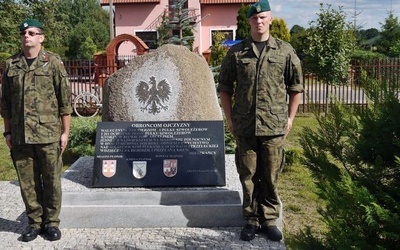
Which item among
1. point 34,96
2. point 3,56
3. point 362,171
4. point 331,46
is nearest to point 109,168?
point 34,96

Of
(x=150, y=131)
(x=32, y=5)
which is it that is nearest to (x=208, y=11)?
(x=32, y=5)

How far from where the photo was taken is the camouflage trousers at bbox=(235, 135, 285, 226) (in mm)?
3973

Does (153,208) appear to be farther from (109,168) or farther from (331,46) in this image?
(331,46)

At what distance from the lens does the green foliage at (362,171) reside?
186 cm

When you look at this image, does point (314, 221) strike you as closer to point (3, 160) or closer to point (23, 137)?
point (23, 137)

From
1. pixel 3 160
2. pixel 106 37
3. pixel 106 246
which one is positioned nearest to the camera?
pixel 106 246

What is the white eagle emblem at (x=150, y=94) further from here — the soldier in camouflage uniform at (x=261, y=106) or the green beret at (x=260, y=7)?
the green beret at (x=260, y=7)

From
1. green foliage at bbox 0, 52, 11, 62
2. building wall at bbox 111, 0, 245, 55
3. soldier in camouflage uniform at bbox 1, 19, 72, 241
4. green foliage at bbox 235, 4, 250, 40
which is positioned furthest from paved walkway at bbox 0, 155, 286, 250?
building wall at bbox 111, 0, 245, 55

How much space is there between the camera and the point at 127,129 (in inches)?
197

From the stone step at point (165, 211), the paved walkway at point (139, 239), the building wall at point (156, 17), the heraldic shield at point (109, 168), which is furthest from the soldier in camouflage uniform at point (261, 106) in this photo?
the building wall at point (156, 17)

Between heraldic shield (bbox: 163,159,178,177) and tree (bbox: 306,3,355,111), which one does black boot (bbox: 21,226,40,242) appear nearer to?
heraldic shield (bbox: 163,159,178,177)

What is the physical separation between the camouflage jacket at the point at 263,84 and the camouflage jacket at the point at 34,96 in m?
1.41

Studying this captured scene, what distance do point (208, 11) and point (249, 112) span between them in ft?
85.0

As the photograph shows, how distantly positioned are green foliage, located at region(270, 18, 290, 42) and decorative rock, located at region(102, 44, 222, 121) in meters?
19.1
